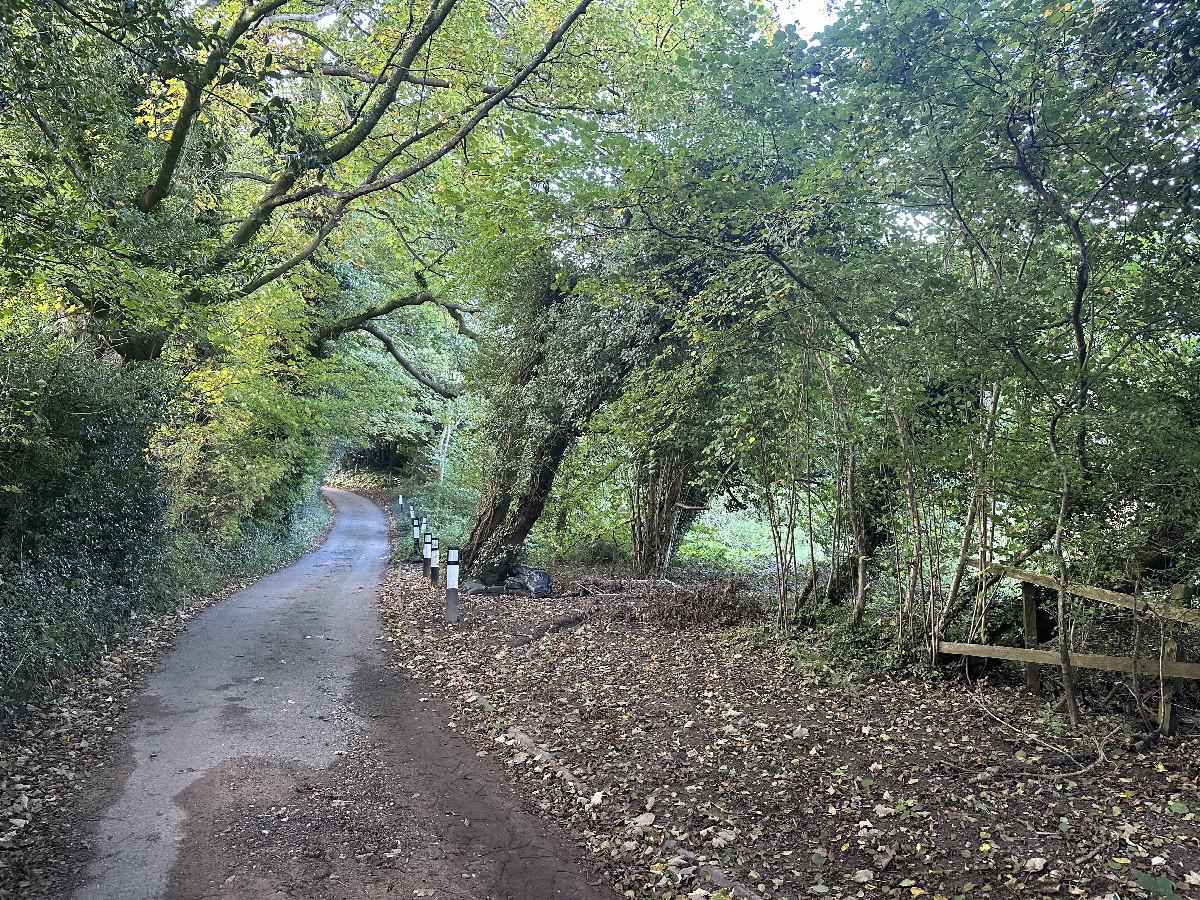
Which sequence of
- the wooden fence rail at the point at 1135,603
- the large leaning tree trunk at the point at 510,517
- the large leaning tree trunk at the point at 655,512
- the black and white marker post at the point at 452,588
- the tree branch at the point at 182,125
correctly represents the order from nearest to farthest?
the wooden fence rail at the point at 1135,603
the tree branch at the point at 182,125
the black and white marker post at the point at 452,588
the large leaning tree trunk at the point at 655,512
the large leaning tree trunk at the point at 510,517

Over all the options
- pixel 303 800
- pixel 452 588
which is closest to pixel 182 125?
pixel 452 588

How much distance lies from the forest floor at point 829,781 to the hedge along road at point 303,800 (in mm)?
444

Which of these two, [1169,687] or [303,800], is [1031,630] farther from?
[303,800]

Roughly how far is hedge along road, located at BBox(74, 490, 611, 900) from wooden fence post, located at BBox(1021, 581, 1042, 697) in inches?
156

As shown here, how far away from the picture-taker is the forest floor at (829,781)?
375 centimetres

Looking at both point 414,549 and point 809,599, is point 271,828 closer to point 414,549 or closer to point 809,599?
point 809,599

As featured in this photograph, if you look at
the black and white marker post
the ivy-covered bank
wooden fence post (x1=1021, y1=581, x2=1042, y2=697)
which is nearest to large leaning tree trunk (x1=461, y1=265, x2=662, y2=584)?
the black and white marker post

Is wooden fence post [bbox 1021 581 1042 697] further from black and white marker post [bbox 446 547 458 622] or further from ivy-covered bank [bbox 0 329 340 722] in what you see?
ivy-covered bank [bbox 0 329 340 722]

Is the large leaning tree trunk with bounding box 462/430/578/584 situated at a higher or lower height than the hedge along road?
higher

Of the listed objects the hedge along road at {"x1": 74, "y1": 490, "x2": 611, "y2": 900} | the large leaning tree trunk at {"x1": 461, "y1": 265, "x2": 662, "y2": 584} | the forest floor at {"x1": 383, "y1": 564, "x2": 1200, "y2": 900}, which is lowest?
the hedge along road at {"x1": 74, "y1": 490, "x2": 611, "y2": 900}

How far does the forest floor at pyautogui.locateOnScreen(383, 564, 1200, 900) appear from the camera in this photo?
375 centimetres

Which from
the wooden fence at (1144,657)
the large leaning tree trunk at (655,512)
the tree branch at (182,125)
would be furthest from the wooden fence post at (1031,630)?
the tree branch at (182,125)

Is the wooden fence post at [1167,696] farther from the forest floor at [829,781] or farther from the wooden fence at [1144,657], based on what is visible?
the forest floor at [829,781]

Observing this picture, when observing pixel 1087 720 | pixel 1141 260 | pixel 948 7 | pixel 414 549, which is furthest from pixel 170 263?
pixel 414 549
